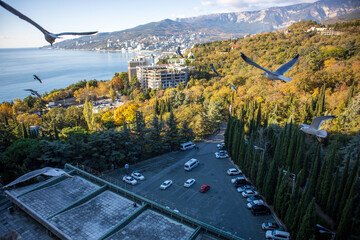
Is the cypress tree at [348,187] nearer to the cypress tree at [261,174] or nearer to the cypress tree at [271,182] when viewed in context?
the cypress tree at [271,182]

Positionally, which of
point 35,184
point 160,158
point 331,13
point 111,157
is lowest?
point 160,158

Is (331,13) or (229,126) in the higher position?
(331,13)

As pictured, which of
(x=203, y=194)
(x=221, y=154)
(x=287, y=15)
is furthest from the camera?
(x=287, y=15)

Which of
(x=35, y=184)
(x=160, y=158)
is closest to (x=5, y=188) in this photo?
(x=35, y=184)

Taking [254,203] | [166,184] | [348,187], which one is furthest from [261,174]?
[166,184]

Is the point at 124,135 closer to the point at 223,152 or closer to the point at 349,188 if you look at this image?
the point at 223,152

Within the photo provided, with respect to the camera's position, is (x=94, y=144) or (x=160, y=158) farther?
(x=160, y=158)

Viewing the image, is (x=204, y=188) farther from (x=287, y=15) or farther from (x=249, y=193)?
(x=287, y=15)
